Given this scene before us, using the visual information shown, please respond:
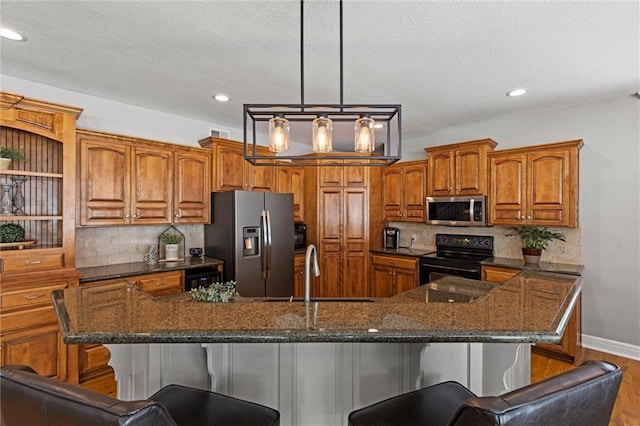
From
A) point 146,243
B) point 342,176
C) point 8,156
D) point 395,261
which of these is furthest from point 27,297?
point 395,261

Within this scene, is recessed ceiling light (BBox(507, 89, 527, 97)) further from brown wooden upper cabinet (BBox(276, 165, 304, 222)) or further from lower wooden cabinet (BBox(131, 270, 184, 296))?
lower wooden cabinet (BBox(131, 270, 184, 296))

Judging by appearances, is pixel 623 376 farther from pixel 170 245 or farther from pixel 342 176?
pixel 170 245

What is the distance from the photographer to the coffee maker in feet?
16.0

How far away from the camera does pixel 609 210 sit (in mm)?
3330

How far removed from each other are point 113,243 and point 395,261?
3.39 meters

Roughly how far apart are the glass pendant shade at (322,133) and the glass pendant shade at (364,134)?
0.16 meters

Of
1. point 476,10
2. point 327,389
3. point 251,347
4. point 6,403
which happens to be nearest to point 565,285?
point 327,389

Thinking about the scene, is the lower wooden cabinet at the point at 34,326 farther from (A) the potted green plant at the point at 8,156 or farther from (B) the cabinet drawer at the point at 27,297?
(A) the potted green plant at the point at 8,156

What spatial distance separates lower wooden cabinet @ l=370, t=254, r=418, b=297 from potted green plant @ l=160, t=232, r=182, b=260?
2623mm

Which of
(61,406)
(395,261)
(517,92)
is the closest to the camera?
(61,406)

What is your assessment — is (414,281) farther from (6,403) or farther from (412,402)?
(6,403)

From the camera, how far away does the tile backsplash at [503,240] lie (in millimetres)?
3539

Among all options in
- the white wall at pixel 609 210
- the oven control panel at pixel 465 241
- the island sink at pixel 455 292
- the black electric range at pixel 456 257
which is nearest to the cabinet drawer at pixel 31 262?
the island sink at pixel 455 292

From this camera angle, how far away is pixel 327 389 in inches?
57.4
